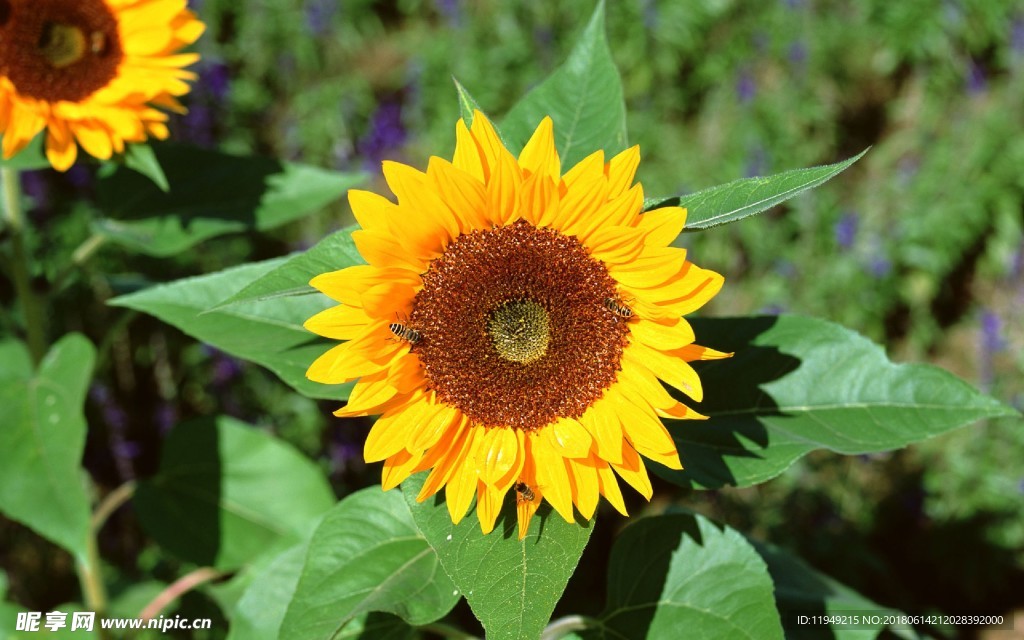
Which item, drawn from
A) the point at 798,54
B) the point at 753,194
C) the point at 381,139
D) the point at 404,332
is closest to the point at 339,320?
the point at 404,332

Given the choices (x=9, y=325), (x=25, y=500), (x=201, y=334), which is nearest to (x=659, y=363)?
(x=201, y=334)

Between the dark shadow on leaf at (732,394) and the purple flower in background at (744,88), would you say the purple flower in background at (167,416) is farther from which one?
the purple flower in background at (744,88)

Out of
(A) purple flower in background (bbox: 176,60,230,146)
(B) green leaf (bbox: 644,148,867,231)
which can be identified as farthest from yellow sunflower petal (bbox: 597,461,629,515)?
(A) purple flower in background (bbox: 176,60,230,146)

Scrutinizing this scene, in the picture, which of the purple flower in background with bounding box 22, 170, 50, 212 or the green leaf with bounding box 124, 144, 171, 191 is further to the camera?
the purple flower in background with bounding box 22, 170, 50, 212

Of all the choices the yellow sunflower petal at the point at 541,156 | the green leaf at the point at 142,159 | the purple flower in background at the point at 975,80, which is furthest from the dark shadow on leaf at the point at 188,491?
the purple flower in background at the point at 975,80

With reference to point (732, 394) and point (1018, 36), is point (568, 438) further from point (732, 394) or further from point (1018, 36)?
point (1018, 36)

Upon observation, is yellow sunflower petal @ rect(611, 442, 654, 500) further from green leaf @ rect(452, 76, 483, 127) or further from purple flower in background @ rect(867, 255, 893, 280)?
purple flower in background @ rect(867, 255, 893, 280)
